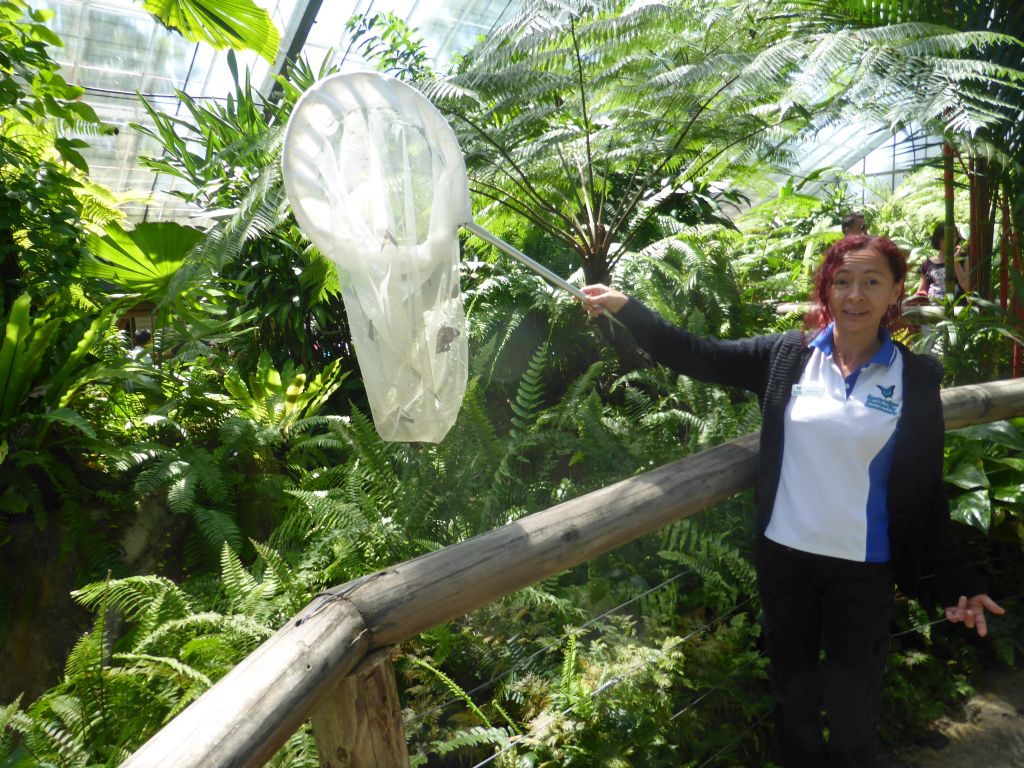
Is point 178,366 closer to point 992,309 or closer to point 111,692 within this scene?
point 111,692

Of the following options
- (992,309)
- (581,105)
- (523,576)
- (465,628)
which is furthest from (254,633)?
(992,309)

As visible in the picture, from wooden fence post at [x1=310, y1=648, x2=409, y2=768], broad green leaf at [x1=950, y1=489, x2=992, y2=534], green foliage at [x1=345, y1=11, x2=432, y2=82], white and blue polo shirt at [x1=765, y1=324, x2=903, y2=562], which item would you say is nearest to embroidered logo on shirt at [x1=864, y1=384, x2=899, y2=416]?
white and blue polo shirt at [x1=765, y1=324, x2=903, y2=562]

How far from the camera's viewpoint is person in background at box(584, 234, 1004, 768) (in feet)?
6.00

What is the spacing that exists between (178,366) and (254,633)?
2635mm

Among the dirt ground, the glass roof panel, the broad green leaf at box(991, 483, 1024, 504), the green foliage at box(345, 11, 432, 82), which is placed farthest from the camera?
the glass roof panel

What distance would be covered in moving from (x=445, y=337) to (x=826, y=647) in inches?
47.8

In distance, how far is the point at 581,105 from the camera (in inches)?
141

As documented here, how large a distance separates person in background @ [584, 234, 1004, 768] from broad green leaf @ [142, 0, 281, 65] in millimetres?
3118

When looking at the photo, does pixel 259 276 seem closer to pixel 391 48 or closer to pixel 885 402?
pixel 391 48

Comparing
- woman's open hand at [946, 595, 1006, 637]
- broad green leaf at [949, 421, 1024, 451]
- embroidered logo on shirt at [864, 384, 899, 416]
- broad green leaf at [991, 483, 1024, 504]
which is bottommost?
broad green leaf at [991, 483, 1024, 504]

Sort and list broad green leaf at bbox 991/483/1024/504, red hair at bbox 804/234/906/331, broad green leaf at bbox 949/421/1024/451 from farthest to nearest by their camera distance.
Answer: broad green leaf at bbox 949/421/1024/451, broad green leaf at bbox 991/483/1024/504, red hair at bbox 804/234/906/331

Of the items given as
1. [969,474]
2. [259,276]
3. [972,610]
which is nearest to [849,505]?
[972,610]

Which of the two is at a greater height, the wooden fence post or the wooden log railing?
the wooden log railing

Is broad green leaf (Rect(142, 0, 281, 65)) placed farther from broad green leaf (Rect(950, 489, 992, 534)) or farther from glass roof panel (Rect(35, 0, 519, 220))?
broad green leaf (Rect(950, 489, 992, 534))
